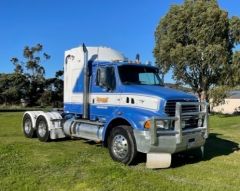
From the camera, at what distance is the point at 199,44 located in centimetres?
3675

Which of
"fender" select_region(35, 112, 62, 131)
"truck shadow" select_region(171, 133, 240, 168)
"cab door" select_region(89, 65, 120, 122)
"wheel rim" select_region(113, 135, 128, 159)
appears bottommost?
"truck shadow" select_region(171, 133, 240, 168)

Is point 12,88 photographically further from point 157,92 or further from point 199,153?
point 157,92

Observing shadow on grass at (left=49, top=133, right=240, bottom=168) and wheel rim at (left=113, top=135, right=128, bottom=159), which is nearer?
wheel rim at (left=113, top=135, right=128, bottom=159)

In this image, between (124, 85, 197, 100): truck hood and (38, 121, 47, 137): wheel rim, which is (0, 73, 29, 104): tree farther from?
(124, 85, 197, 100): truck hood

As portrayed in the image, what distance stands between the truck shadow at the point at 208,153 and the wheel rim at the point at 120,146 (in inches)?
54.5

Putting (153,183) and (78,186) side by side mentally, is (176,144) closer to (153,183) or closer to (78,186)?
(153,183)

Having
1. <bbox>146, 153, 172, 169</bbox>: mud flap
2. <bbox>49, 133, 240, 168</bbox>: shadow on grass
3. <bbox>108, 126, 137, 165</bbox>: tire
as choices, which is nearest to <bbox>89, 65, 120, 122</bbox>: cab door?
<bbox>108, 126, 137, 165</bbox>: tire

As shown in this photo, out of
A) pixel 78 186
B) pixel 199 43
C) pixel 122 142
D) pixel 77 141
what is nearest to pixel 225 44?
pixel 199 43

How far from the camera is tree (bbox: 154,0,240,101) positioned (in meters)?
36.5

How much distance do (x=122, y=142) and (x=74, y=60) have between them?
4306 mm

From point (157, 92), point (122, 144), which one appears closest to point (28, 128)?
point (122, 144)

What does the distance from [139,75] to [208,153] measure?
3569mm

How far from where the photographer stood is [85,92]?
13391mm

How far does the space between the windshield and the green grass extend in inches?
87.1
